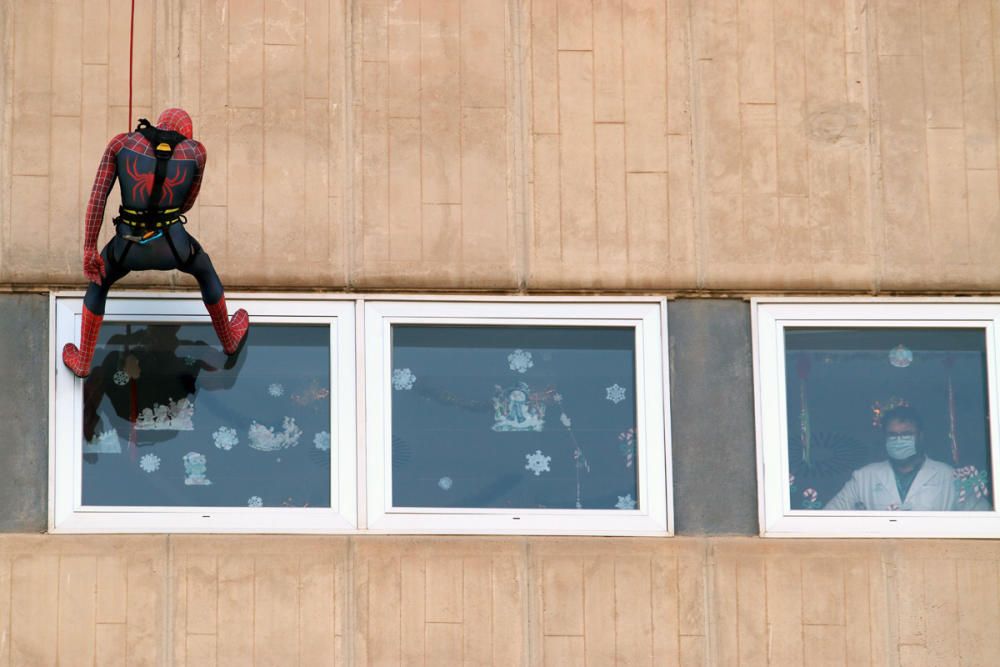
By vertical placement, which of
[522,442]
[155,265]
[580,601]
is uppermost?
[155,265]

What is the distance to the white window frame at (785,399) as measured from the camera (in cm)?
1212

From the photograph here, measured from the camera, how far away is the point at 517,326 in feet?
40.2

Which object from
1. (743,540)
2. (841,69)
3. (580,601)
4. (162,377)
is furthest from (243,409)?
(841,69)

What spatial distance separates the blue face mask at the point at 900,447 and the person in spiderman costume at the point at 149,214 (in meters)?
3.91

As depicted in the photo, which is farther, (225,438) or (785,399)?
(785,399)

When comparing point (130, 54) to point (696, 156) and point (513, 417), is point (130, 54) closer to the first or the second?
point (513, 417)

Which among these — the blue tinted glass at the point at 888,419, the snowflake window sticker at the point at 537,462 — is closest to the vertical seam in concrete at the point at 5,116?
the snowflake window sticker at the point at 537,462

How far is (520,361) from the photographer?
1227 centimetres

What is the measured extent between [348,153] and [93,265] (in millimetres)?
1756

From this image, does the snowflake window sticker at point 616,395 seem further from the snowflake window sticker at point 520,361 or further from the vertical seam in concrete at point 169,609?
the vertical seam in concrete at point 169,609

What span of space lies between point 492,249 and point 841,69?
2.34m

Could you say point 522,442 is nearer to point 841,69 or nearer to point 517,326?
point 517,326

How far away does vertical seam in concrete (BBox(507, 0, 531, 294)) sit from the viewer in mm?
12219

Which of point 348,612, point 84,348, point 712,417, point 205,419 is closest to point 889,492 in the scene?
point 712,417
